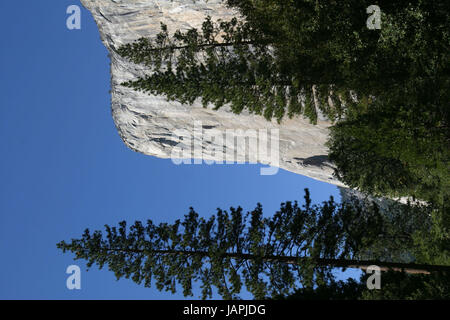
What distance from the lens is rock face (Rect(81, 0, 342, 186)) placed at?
3262 cm

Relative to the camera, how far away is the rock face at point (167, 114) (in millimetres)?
32625

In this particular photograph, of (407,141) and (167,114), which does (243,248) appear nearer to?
(407,141)

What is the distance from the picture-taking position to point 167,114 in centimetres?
4009

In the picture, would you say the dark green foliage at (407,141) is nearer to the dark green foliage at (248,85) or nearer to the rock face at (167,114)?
the dark green foliage at (248,85)

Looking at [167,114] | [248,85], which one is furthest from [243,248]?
[167,114]

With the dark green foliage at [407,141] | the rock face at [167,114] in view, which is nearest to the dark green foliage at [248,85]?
the dark green foliage at [407,141]

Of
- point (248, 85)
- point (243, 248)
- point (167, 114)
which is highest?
point (248, 85)
